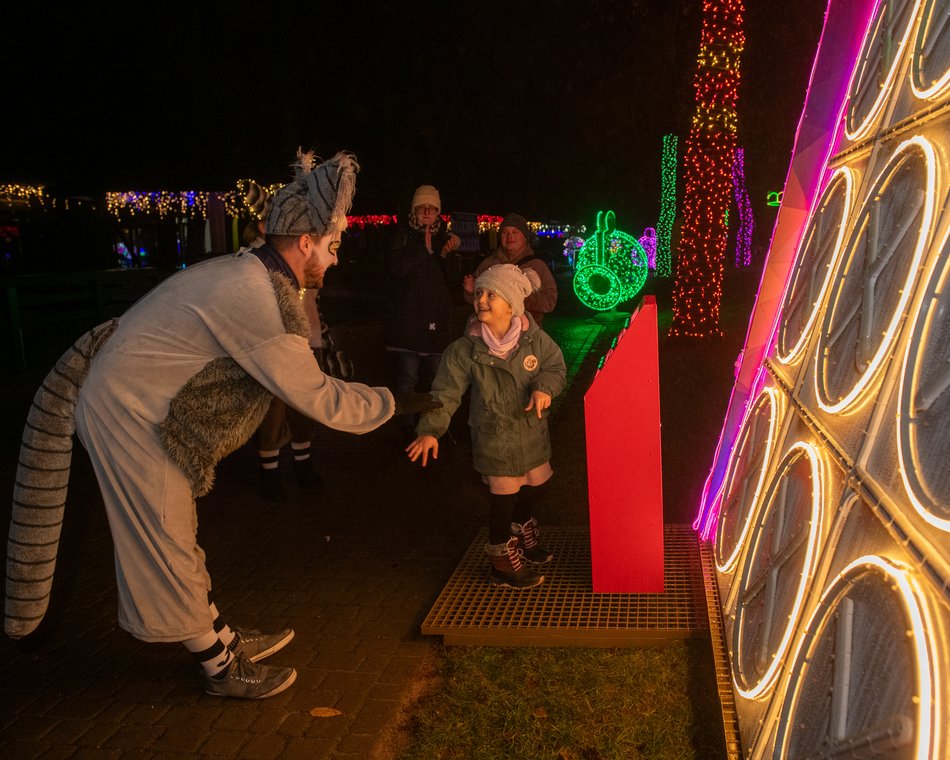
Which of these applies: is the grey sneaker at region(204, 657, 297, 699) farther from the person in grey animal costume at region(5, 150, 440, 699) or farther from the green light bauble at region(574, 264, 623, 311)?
the green light bauble at region(574, 264, 623, 311)

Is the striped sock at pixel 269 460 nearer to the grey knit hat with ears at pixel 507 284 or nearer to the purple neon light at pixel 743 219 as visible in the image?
the grey knit hat with ears at pixel 507 284

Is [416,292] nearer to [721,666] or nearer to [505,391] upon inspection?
[505,391]

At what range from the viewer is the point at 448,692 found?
3604mm

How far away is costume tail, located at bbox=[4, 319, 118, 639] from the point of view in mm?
3277

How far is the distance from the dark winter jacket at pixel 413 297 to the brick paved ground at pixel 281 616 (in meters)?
1.16

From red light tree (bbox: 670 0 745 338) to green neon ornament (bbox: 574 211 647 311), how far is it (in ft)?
18.1

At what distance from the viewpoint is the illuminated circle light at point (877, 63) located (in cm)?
271

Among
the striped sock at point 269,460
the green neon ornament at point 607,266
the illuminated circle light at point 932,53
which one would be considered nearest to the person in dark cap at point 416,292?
the striped sock at point 269,460

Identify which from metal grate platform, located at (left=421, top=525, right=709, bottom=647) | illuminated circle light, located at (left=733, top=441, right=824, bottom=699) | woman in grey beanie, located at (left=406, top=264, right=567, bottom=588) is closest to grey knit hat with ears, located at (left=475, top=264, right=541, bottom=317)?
woman in grey beanie, located at (left=406, top=264, right=567, bottom=588)

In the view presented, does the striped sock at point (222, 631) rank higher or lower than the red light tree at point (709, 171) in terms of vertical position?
lower

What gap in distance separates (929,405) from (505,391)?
113 inches

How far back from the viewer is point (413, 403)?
3.82m

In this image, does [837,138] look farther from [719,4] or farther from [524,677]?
[719,4]

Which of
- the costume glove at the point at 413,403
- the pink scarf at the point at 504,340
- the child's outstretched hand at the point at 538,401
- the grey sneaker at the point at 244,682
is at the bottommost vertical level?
the grey sneaker at the point at 244,682
